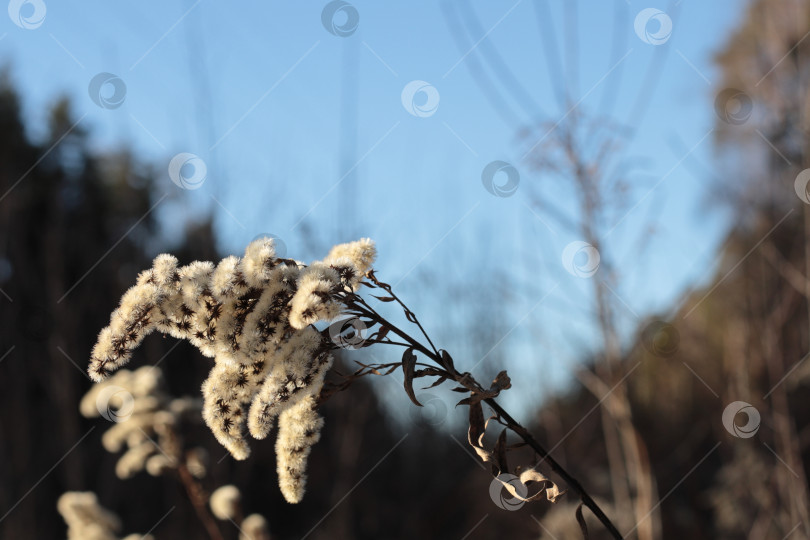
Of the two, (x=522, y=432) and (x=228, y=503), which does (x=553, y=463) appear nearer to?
(x=522, y=432)

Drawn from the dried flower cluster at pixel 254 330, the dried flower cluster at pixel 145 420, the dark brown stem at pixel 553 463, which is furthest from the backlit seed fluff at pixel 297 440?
the dried flower cluster at pixel 145 420

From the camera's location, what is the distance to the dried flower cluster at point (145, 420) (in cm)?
221

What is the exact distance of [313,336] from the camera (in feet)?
3.57

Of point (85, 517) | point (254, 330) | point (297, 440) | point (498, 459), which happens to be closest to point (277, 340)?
point (254, 330)

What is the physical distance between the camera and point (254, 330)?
43.4 inches

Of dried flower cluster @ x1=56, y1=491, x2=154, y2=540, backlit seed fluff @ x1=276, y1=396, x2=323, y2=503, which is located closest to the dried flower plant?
backlit seed fluff @ x1=276, y1=396, x2=323, y2=503

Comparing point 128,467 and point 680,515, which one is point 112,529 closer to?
point 128,467

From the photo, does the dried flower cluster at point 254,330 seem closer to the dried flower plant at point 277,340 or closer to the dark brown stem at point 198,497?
the dried flower plant at point 277,340

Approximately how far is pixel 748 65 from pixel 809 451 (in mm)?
4116

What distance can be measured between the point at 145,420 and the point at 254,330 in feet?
4.69

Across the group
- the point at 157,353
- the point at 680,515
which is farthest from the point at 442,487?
the point at 157,353

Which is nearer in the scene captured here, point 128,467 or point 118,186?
point 128,467

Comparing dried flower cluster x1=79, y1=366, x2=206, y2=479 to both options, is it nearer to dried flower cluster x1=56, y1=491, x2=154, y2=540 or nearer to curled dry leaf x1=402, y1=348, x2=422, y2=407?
dried flower cluster x1=56, y1=491, x2=154, y2=540

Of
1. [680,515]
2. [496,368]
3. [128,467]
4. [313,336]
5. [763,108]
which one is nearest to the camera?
[313,336]
